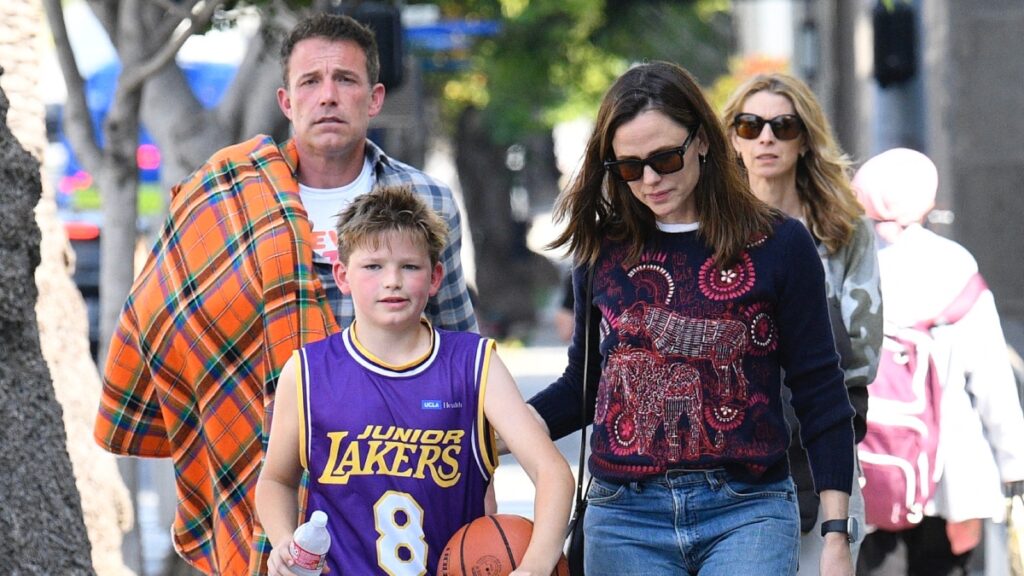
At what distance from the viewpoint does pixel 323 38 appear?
15.1 feet

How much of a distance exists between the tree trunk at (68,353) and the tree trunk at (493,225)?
17.9m

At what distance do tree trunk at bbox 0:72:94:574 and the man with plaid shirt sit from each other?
72 cm

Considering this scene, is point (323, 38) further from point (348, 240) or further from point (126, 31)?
point (126, 31)

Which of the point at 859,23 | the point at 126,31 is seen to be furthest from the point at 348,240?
the point at 859,23

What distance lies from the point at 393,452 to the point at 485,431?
0.20 m

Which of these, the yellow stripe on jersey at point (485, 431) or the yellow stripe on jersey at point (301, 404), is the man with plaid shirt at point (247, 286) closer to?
the yellow stripe on jersey at point (301, 404)

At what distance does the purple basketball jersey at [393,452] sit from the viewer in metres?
3.55

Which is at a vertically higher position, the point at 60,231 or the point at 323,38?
the point at 323,38

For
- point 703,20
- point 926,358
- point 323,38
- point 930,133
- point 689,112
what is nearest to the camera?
point 689,112

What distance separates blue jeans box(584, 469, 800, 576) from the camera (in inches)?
145

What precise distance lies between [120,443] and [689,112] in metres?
1.95

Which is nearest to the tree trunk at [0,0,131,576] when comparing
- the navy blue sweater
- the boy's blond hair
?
the boy's blond hair

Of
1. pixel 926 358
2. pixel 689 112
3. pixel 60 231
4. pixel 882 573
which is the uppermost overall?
pixel 689 112

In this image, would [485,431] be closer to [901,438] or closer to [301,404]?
[301,404]
